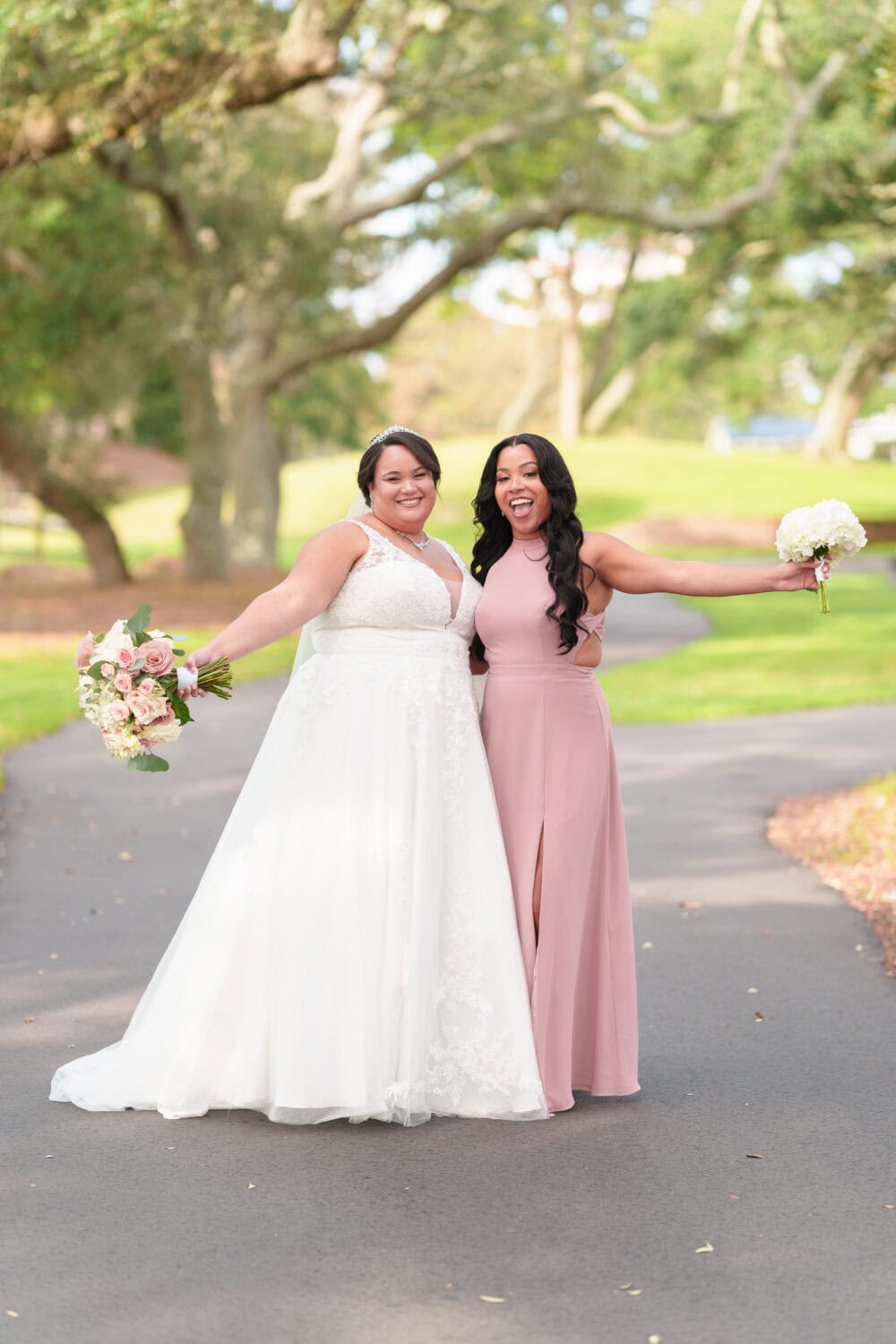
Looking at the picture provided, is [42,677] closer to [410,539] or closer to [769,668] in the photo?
[769,668]

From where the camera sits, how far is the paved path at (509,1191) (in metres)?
3.83

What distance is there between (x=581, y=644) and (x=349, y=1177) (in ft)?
6.24

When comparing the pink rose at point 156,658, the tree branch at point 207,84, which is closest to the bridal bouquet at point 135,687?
the pink rose at point 156,658

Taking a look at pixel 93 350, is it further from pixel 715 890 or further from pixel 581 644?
pixel 581 644

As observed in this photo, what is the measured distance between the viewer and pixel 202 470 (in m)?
30.5

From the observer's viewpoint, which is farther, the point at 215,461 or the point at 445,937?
the point at 215,461

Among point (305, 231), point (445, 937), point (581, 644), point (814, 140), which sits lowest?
point (445, 937)

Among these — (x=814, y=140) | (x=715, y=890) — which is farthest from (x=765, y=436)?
(x=715, y=890)

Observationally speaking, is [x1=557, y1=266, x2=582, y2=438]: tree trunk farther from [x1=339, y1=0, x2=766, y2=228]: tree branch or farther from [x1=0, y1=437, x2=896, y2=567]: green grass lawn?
[x1=339, y1=0, x2=766, y2=228]: tree branch

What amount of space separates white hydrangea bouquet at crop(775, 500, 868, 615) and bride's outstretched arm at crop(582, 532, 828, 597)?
0.05 m

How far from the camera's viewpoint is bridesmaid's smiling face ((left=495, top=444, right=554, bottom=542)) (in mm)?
5617

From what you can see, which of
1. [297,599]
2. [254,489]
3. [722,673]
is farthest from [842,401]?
[297,599]

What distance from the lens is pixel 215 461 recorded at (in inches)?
1200

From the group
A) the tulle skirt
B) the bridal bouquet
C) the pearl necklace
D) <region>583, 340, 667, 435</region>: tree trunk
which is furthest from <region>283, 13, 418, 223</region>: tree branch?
<region>583, 340, 667, 435</region>: tree trunk
